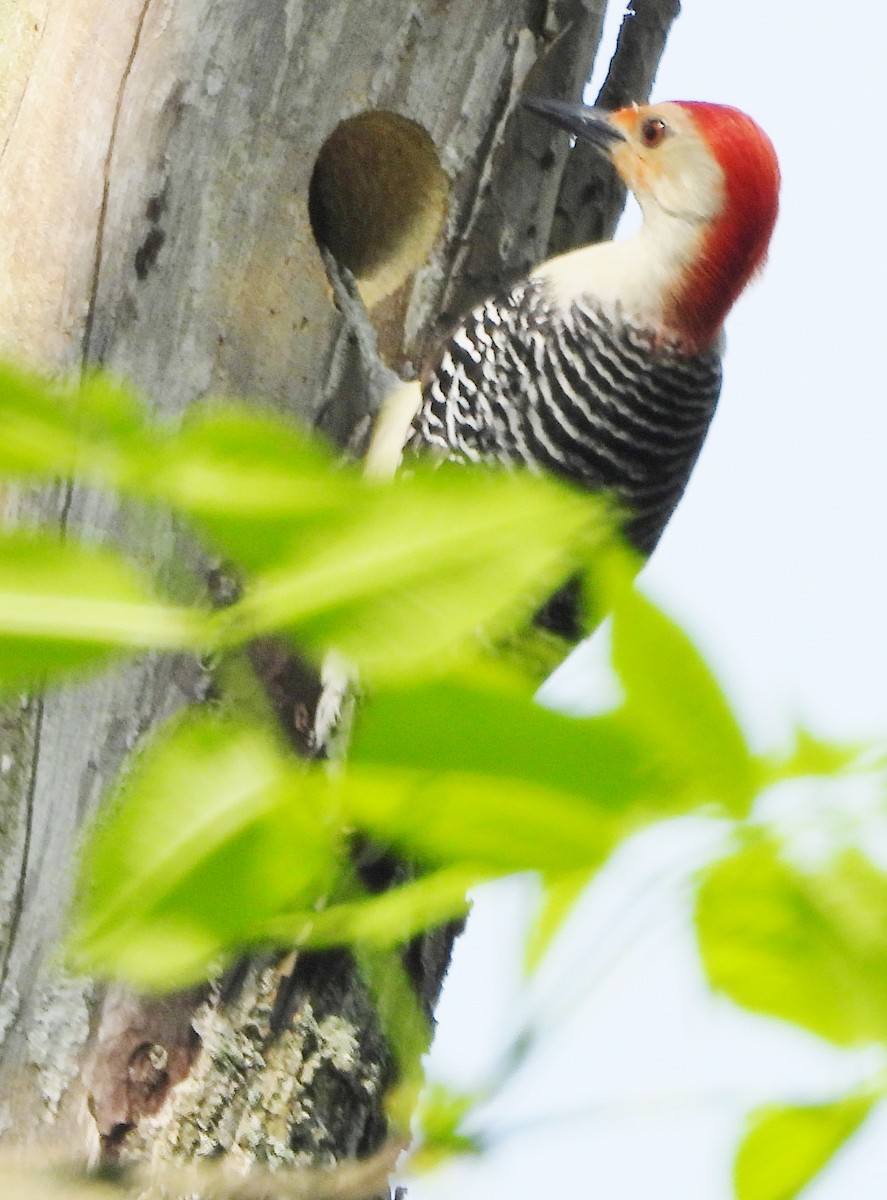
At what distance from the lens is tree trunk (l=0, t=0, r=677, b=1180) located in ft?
7.95

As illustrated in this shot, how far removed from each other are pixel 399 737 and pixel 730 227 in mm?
3310

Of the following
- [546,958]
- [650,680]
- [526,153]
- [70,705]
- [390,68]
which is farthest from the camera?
[526,153]

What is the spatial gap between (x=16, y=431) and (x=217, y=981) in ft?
6.64

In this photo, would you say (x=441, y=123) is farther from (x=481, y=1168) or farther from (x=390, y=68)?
(x=481, y=1168)

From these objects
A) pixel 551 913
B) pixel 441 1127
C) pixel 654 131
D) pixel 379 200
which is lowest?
pixel 379 200

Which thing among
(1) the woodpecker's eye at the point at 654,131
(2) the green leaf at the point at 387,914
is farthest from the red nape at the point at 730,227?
(2) the green leaf at the point at 387,914

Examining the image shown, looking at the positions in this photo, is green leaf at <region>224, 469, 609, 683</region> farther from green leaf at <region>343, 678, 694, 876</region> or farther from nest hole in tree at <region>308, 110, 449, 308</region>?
nest hole in tree at <region>308, 110, 449, 308</region>

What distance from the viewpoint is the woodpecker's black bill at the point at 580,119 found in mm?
3326

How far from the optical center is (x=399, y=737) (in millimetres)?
600

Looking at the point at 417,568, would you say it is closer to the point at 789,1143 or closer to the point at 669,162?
the point at 789,1143

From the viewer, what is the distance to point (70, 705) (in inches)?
98.1

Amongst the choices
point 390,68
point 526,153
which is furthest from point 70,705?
point 526,153

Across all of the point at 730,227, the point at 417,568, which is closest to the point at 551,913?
the point at 417,568

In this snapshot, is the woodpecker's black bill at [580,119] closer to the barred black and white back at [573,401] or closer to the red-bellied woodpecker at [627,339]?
the red-bellied woodpecker at [627,339]
